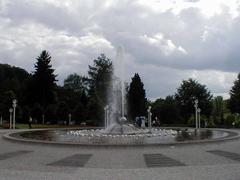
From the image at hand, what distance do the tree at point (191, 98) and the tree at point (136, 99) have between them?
24.9 ft

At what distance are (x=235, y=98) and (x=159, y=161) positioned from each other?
7677 cm

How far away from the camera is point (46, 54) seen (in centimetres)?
9344

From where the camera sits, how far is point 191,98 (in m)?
86.1

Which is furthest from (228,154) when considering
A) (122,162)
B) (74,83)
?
(74,83)

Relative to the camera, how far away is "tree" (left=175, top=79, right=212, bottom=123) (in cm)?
8425

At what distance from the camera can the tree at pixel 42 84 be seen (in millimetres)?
87188

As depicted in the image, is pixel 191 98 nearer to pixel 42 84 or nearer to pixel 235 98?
pixel 235 98

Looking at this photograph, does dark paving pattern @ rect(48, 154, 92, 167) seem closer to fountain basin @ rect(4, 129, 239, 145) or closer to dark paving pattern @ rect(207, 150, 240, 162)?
fountain basin @ rect(4, 129, 239, 145)

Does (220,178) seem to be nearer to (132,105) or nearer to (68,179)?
(68,179)

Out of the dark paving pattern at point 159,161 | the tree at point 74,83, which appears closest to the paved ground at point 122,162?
the dark paving pattern at point 159,161

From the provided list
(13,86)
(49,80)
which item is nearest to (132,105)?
(49,80)

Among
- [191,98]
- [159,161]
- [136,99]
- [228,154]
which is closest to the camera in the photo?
[159,161]

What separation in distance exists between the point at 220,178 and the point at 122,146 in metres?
9.63

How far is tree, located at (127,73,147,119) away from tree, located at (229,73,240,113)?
18600mm
